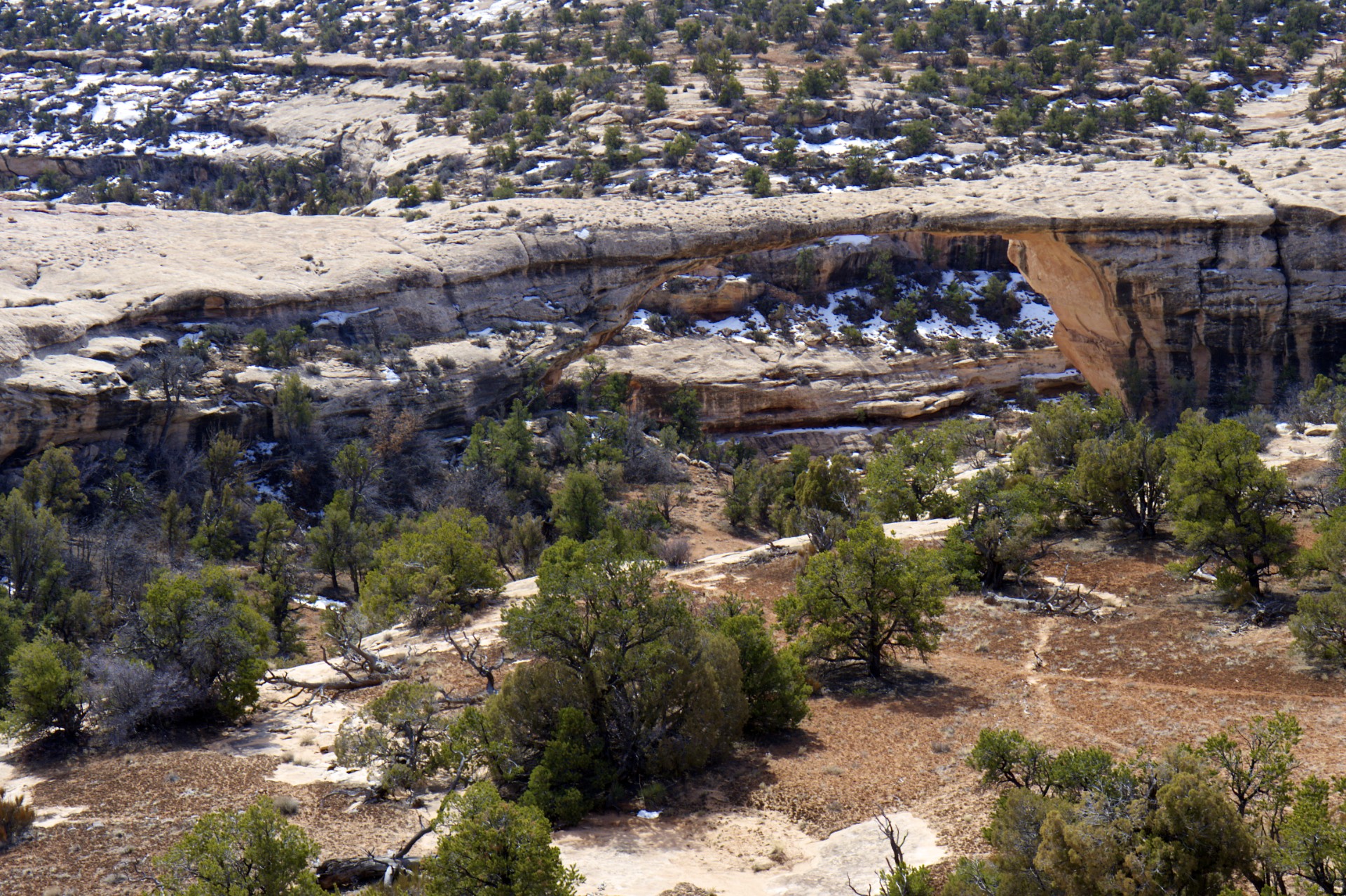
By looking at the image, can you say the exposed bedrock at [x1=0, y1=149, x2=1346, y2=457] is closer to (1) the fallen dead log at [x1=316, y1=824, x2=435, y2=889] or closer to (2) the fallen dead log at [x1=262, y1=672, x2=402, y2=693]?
(2) the fallen dead log at [x1=262, y1=672, x2=402, y2=693]

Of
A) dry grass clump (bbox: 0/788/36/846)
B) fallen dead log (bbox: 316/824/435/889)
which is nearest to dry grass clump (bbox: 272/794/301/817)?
fallen dead log (bbox: 316/824/435/889)

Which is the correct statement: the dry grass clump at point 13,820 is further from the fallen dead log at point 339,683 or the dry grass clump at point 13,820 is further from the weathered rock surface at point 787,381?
Result: the weathered rock surface at point 787,381

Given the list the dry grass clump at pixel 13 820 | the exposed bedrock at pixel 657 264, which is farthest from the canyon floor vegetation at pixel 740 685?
the exposed bedrock at pixel 657 264

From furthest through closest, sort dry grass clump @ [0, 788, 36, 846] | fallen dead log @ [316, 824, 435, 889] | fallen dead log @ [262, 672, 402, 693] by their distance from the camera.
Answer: fallen dead log @ [262, 672, 402, 693]
dry grass clump @ [0, 788, 36, 846]
fallen dead log @ [316, 824, 435, 889]

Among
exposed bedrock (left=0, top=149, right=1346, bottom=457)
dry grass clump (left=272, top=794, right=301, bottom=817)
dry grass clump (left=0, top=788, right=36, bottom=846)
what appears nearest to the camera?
dry grass clump (left=0, top=788, right=36, bottom=846)

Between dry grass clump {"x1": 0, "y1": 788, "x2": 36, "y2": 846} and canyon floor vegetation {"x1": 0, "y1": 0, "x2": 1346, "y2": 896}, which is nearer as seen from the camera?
canyon floor vegetation {"x1": 0, "y1": 0, "x2": 1346, "y2": 896}

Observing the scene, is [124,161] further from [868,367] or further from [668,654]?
[668,654]

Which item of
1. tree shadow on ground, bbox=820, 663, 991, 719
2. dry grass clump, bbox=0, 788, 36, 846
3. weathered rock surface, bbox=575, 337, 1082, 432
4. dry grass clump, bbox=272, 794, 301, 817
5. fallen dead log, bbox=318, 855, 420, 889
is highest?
fallen dead log, bbox=318, 855, 420, 889

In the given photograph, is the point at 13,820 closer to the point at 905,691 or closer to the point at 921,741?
the point at 921,741
